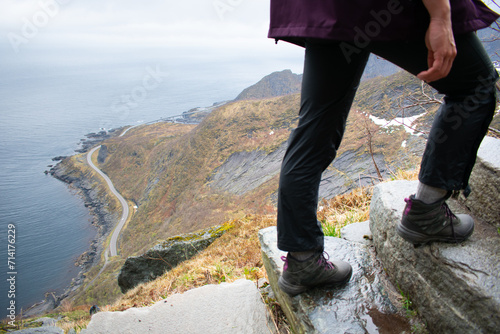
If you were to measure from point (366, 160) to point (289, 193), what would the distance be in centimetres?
3881

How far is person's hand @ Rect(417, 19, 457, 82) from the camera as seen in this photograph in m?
1.11

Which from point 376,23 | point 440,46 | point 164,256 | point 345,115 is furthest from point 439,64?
point 164,256

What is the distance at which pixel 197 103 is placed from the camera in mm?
189625

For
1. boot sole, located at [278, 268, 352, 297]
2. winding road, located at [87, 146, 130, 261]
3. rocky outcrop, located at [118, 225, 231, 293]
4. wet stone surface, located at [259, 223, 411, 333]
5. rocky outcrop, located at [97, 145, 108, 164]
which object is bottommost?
winding road, located at [87, 146, 130, 261]

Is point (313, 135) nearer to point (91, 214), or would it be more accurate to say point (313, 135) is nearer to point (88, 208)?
point (91, 214)

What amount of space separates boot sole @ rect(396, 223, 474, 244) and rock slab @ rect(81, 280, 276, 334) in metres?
1.19

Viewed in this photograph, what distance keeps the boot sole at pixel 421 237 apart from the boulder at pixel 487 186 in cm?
25

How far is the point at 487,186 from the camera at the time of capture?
1.80 meters

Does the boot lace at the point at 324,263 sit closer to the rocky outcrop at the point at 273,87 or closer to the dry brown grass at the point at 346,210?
the dry brown grass at the point at 346,210

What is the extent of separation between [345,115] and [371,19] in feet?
1.64

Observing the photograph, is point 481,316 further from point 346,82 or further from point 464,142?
point 346,82

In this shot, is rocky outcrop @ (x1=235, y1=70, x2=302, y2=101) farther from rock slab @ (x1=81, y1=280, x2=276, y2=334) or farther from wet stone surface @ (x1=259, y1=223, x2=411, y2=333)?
wet stone surface @ (x1=259, y1=223, x2=411, y2=333)

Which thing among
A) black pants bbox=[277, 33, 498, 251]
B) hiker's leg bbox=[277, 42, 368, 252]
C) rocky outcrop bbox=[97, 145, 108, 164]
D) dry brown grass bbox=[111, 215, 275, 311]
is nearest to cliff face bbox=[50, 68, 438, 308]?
rocky outcrop bbox=[97, 145, 108, 164]

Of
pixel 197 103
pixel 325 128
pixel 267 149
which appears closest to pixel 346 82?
pixel 325 128
